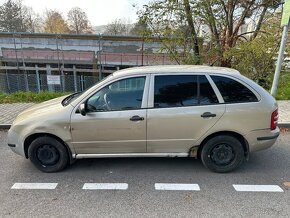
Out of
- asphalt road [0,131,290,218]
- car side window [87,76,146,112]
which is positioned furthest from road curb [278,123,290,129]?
car side window [87,76,146,112]

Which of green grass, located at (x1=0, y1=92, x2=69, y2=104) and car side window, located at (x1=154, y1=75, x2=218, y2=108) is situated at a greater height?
car side window, located at (x1=154, y1=75, x2=218, y2=108)

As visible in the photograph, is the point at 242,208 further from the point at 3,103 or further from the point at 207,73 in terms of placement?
the point at 3,103

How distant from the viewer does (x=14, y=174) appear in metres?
3.75

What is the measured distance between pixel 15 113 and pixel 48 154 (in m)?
3.79

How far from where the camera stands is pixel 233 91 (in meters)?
3.60

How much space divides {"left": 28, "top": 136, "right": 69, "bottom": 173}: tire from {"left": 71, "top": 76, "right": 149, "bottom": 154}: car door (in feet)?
0.91

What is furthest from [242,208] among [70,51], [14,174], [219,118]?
[70,51]

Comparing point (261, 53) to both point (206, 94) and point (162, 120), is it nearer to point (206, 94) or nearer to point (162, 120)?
point (206, 94)

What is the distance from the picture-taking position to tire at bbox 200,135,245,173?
3.65 metres

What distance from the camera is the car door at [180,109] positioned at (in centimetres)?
352

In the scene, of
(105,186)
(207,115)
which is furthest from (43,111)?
(207,115)

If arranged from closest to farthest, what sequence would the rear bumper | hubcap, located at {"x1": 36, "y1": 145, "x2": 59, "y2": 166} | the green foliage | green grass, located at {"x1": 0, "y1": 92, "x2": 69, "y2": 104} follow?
the rear bumper < hubcap, located at {"x1": 36, "y1": 145, "x2": 59, "y2": 166} < green grass, located at {"x1": 0, "y1": 92, "x2": 69, "y2": 104} < the green foliage

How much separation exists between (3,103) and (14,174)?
17.1 feet

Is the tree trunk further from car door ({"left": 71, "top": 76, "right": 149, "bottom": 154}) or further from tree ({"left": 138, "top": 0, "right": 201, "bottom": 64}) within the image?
car door ({"left": 71, "top": 76, "right": 149, "bottom": 154})
